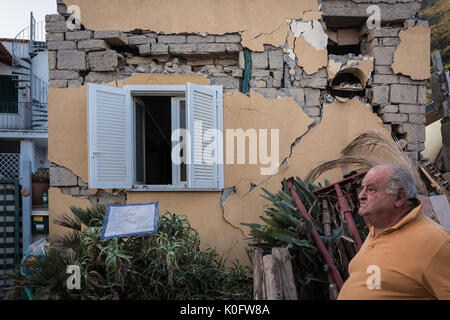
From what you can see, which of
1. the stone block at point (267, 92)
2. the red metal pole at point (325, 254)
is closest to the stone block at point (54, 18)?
the stone block at point (267, 92)

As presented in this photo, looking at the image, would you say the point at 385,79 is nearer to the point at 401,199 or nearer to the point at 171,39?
the point at 171,39

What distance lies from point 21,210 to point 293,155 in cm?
400

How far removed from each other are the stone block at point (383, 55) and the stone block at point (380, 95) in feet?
1.14

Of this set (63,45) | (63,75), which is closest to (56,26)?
(63,45)

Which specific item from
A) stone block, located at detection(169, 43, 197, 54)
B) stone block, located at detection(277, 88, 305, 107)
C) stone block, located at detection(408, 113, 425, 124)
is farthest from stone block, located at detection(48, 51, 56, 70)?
stone block, located at detection(408, 113, 425, 124)

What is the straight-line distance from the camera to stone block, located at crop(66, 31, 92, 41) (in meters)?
4.82

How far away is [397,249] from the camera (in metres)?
1.77

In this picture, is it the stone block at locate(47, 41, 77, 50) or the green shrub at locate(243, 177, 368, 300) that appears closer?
the green shrub at locate(243, 177, 368, 300)

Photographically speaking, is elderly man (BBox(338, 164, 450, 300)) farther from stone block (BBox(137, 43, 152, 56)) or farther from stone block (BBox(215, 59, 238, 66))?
stone block (BBox(137, 43, 152, 56))

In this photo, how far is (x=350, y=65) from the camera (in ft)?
16.0

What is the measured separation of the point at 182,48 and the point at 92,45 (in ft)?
4.00

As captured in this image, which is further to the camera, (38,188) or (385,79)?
(38,188)

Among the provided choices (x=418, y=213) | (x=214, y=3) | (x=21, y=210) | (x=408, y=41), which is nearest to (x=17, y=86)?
(x=21, y=210)

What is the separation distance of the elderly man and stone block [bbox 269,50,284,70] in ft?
10.4
